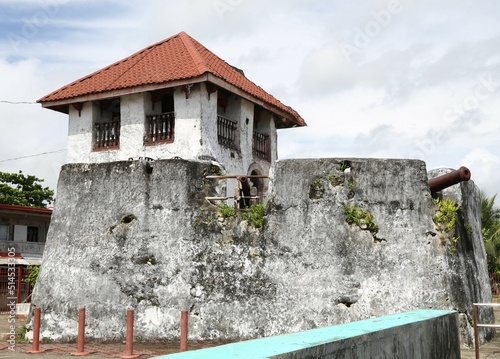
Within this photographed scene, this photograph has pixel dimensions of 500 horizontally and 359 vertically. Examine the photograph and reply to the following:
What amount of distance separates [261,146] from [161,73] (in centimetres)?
418

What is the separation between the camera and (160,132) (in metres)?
15.6

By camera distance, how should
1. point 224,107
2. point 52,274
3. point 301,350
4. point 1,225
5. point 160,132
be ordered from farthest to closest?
point 1,225, point 224,107, point 160,132, point 52,274, point 301,350

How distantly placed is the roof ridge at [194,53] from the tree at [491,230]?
13359mm

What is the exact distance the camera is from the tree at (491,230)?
23.5m

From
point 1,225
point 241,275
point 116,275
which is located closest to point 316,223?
point 241,275

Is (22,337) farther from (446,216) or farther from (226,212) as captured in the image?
(446,216)

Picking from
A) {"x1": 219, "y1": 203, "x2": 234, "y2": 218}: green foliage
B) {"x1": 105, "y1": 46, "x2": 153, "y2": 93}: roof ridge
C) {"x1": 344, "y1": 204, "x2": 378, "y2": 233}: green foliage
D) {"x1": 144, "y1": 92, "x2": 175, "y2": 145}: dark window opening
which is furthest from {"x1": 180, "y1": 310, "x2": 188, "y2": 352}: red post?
{"x1": 105, "y1": 46, "x2": 153, "y2": 93}: roof ridge

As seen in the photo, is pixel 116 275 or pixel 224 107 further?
pixel 224 107

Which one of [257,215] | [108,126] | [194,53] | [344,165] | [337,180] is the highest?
[194,53]

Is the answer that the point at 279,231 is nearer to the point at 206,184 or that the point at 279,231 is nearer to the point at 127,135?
the point at 206,184

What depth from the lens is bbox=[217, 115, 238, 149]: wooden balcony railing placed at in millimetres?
Result: 15820

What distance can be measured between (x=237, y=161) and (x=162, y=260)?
21.9 feet

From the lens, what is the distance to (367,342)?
157 inches

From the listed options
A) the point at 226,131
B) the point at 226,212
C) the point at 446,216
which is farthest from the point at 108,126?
the point at 446,216
